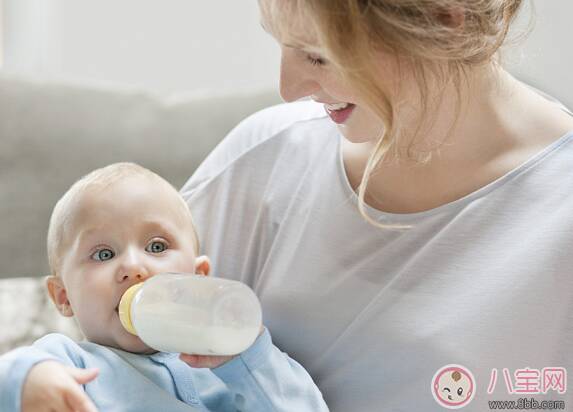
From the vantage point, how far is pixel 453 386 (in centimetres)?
123

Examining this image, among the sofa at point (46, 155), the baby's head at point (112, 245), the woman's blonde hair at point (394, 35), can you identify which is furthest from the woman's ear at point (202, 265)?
the sofa at point (46, 155)

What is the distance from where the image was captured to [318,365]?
1367mm

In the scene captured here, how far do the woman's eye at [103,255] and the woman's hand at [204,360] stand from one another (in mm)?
210

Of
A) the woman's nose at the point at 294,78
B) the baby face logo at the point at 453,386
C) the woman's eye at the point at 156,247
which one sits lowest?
the baby face logo at the point at 453,386

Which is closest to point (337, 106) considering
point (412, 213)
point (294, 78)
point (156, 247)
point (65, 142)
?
point (294, 78)

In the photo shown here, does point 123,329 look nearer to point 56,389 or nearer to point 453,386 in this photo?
point 56,389

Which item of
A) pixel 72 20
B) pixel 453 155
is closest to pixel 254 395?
pixel 453 155

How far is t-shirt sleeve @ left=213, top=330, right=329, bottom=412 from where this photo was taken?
1.26 m

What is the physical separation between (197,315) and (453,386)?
368mm

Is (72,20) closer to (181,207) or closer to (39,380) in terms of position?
(181,207)

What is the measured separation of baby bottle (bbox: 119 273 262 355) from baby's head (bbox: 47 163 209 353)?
4.5 inches

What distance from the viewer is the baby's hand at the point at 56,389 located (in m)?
1.08

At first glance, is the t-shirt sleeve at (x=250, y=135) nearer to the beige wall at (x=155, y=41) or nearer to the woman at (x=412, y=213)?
the woman at (x=412, y=213)

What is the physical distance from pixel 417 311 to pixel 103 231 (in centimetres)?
45
